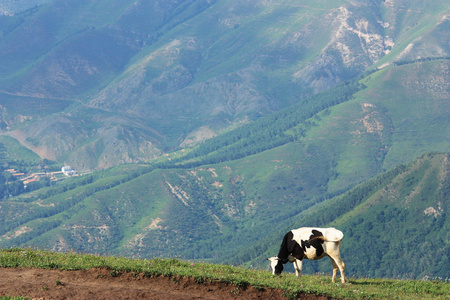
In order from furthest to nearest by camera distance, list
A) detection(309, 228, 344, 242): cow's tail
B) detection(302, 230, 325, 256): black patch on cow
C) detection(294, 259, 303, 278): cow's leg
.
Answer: detection(294, 259, 303, 278): cow's leg, detection(302, 230, 325, 256): black patch on cow, detection(309, 228, 344, 242): cow's tail

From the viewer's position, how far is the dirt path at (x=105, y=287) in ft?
136

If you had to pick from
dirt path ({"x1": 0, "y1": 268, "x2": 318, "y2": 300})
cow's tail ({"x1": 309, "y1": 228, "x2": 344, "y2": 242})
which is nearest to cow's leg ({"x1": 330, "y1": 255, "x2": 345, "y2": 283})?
cow's tail ({"x1": 309, "y1": 228, "x2": 344, "y2": 242})

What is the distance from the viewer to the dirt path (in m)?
41.4

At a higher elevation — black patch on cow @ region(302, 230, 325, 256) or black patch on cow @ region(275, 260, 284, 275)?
black patch on cow @ region(302, 230, 325, 256)

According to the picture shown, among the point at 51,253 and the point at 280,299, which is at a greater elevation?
the point at 51,253

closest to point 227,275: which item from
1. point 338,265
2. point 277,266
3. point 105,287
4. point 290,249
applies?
point 277,266

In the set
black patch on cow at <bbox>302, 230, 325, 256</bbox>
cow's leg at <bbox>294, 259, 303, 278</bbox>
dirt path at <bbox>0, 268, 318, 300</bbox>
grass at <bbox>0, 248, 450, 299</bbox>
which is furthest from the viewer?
cow's leg at <bbox>294, 259, 303, 278</bbox>

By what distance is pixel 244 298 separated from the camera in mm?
43562

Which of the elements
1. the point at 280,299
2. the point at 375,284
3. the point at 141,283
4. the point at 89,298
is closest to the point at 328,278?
the point at 375,284

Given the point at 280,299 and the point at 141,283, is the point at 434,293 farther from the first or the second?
the point at 141,283

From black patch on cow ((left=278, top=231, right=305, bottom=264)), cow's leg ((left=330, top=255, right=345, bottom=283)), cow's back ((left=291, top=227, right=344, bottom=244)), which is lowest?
cow's leg ((left=330, top=255, right=345, bottom=283))

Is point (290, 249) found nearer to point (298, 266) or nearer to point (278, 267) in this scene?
point (298, 266)

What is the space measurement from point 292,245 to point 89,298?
1617 cm

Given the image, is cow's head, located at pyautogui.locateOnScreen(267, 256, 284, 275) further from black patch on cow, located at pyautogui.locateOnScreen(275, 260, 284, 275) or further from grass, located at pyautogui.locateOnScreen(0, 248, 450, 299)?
grass, located at pyautogui.locateOnScreen(0, 248, 450, 299)
